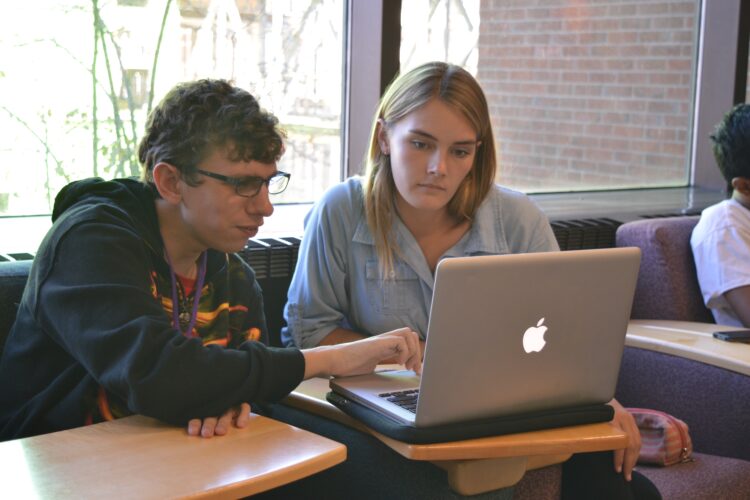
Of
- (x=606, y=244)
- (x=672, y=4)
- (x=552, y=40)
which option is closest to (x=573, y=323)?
(x=606, y=244)

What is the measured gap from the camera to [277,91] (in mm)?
3096

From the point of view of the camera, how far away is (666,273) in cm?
296

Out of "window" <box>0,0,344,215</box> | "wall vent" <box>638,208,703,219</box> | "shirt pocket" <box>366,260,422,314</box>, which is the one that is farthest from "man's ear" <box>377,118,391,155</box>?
"wall vent" <box>638,208,703,219</box>

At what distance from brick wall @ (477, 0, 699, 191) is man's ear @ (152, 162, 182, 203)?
2.07m

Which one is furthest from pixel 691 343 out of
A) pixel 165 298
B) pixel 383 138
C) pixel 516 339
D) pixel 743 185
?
pixel 165 298

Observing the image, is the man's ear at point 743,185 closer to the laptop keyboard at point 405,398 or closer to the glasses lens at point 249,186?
the laptop keyboard at point 405,398

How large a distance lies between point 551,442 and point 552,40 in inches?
99.1

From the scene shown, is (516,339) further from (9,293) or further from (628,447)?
(9,293)

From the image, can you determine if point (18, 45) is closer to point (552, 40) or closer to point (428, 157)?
point (428, 157)

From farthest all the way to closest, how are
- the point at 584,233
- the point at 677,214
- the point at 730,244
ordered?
the point at 677,214, the point at 584,233, the point at 730,244

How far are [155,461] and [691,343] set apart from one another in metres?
1.69

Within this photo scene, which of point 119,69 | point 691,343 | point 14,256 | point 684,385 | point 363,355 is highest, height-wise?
point 119,69

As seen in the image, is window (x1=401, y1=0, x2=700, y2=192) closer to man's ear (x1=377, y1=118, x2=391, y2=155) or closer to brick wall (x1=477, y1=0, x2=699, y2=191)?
brick wall (x1=477, y1=0, x2=699, y2=191)

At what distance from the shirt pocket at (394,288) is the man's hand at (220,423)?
76 cm
